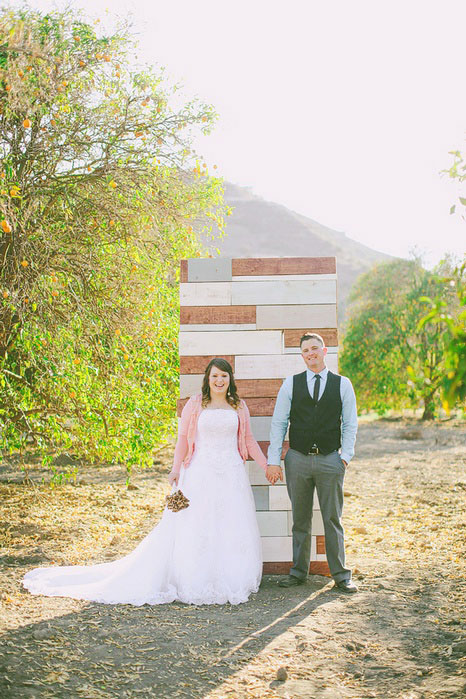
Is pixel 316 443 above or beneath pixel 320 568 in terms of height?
above

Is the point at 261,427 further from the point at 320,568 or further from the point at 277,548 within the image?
the point at 320,568

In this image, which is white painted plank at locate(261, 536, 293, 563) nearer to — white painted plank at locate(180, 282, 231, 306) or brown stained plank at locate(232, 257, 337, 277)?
white painted plank at locate(180, 282, 231, 306)

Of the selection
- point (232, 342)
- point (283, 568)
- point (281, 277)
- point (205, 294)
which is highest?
point (281, 277)

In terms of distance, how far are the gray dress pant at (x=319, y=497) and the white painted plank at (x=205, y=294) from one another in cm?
155

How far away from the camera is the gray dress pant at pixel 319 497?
5605 millimetres

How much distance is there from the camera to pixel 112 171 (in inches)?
A: 274

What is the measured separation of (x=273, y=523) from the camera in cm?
621

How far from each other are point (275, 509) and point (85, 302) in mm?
2739

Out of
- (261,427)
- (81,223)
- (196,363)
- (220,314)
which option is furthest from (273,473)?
(81,223)

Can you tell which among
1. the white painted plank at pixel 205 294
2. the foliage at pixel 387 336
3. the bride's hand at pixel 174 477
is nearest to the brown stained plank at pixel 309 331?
the white painted plank at pixel 205 294

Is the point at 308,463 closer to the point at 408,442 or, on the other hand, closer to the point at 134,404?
the point at 134,404

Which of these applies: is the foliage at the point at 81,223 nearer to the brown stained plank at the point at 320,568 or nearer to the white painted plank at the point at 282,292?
the white painted plank at the point at 282,292

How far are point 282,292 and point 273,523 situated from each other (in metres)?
2.09

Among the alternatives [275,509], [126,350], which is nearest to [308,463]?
[275,509]
